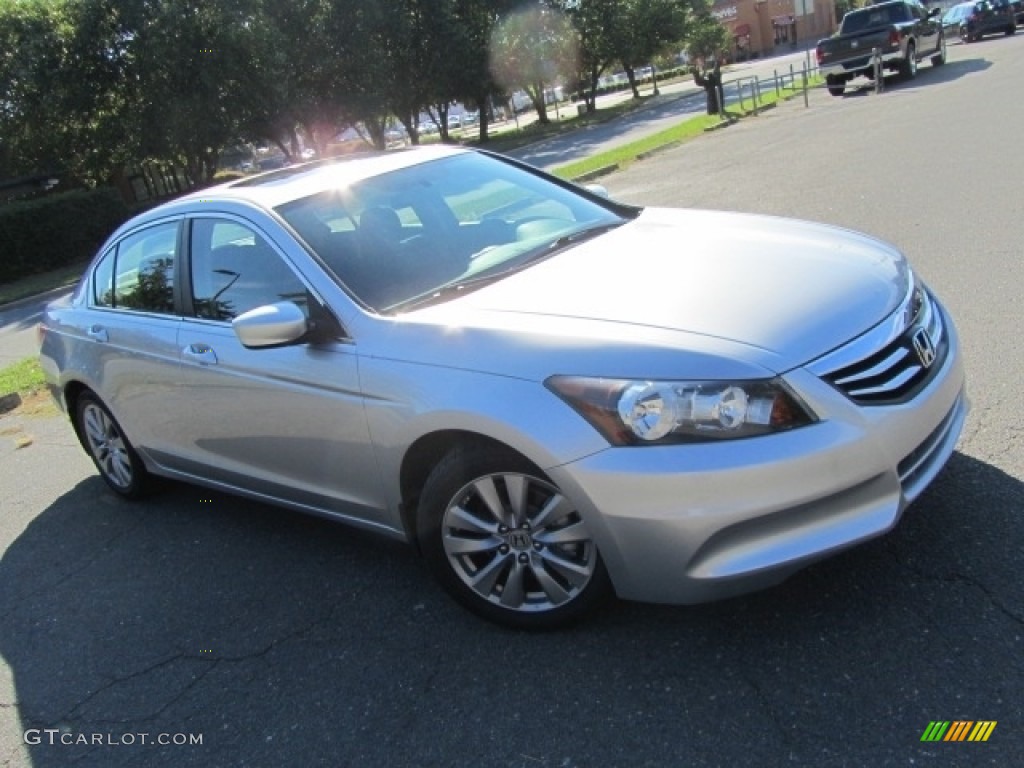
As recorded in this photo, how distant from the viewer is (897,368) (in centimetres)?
285

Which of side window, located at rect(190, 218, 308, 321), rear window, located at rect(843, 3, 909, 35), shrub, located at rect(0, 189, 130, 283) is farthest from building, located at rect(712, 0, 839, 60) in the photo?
side window, located at rect(190, 218, 308, 321)

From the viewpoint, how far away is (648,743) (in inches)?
100

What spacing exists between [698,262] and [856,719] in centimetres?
166

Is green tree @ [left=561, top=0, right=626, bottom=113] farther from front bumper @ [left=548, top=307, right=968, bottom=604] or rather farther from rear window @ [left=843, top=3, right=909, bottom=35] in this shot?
front bumper @ [left=548, top=307, right=968, bottom=604]

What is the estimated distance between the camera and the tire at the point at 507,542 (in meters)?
2.90

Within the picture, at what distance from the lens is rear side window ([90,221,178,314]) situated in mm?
4328

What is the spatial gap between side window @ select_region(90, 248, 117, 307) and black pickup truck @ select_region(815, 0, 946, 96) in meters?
22.9

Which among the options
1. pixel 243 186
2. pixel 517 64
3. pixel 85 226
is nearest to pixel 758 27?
pixel 517 64

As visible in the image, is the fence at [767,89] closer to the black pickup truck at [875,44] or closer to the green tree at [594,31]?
the black pickup truck at [875,44]

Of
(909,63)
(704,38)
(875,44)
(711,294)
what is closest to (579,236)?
(711,294)

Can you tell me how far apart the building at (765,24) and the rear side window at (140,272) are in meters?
83.0

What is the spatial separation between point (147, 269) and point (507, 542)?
2.64 m

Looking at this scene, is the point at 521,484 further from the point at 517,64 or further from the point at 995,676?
the point at 517,64

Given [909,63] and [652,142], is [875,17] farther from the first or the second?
[652,142]
